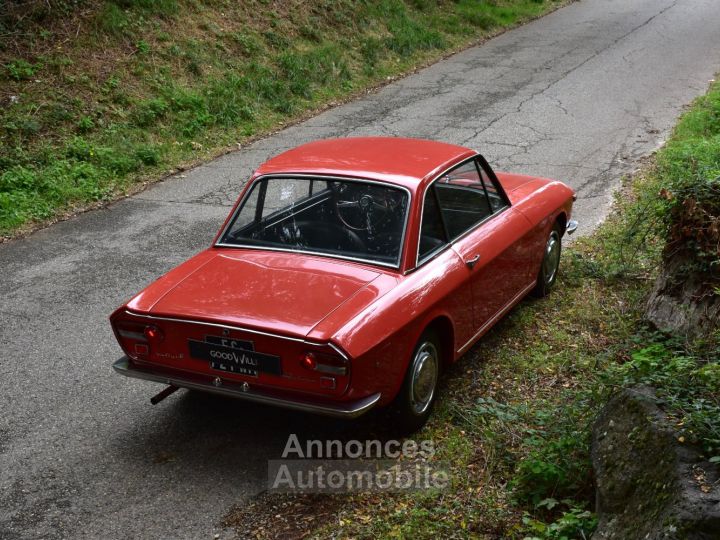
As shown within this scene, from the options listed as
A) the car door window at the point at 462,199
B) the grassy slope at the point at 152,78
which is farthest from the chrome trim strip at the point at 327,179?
the grassy slope at the point at 152,78

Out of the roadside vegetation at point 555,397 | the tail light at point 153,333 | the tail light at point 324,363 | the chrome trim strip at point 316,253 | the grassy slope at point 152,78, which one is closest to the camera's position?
the roadside vegetation at point 555,397

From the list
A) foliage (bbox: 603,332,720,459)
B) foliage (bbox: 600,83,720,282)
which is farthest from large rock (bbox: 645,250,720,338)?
foliage (bbox: 603,332,720,459)

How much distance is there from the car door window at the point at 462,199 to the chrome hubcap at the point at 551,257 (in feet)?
3.13

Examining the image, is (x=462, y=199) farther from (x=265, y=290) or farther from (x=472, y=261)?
(x=265, y=290)

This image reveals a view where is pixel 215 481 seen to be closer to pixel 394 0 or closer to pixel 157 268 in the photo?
pixel 157 268

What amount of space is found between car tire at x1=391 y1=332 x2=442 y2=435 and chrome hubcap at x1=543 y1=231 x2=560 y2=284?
2002 millimetres

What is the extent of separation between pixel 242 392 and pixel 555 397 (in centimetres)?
202

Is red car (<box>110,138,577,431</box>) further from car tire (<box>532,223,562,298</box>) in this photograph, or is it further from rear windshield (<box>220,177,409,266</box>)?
car tire (<box>532,223,562,298</box>)

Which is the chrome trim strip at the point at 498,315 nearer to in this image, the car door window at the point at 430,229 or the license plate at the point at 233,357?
the car door window at the point at 430,229

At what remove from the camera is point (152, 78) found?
12.5 metres

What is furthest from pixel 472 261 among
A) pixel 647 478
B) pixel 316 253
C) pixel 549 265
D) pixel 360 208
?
pixel 647 478

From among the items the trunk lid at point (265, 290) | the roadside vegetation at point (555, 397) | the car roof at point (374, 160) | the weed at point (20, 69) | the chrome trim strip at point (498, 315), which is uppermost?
the weed at point (20, 69)

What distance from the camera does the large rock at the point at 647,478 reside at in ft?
10.8

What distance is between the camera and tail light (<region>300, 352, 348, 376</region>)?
4434 mm
